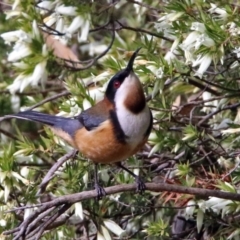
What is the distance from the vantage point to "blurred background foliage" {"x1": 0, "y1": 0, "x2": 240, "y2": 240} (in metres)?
2.92

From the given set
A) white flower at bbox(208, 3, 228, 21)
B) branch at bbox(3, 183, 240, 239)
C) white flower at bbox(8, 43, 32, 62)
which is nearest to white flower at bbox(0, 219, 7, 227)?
branch at bbox(3, 183, 240, 239)

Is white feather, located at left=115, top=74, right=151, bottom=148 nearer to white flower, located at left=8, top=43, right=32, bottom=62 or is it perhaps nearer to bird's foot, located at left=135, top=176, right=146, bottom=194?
bird's foot, located at left=135, top=176, right=146, bottom=194

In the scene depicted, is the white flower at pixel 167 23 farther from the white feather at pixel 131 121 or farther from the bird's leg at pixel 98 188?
the bird's leg at pixel 98 188

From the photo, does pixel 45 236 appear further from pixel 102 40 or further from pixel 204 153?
pixel 102 40

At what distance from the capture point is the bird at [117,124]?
9.22ft

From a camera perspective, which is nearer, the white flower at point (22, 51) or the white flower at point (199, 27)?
the white flower at point (199, 27)

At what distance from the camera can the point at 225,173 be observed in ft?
10.3

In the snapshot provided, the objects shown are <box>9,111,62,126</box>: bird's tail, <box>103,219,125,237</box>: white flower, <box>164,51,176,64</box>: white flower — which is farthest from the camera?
<box>9,111,62,126</box>: bird's tail

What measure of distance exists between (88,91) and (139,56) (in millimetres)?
263

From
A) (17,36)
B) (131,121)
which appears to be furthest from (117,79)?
(17,36)

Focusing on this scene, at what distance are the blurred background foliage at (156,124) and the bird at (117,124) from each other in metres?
0.12

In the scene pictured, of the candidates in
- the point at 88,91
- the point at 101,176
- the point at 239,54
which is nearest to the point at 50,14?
the point at 88,91

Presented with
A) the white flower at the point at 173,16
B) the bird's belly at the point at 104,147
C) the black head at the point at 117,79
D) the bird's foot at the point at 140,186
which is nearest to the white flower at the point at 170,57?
the white flower at the point at 173,16

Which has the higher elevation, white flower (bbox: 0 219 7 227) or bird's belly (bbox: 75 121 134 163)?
bird's belly (bbox: 75 121 134 163)
